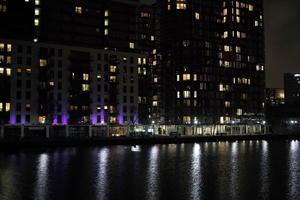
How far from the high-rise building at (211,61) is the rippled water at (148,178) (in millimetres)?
100186

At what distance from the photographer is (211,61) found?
17825cm

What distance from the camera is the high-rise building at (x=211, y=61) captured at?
173500mm

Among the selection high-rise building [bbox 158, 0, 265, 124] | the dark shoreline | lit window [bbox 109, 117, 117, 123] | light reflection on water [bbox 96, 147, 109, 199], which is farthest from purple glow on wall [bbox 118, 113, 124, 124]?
light reflection on water [bbox 96, 147, 109, 199]

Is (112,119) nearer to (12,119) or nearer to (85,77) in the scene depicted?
(85,77)

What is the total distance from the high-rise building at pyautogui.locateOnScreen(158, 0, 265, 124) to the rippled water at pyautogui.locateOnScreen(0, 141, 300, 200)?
3944 inches

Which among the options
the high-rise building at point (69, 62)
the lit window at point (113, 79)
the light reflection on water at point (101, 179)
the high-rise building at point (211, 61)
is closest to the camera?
the light reflection on water at point (101, 179)

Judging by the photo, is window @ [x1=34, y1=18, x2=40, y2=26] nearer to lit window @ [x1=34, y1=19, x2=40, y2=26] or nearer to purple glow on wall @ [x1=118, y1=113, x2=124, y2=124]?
lit window @ [x1=34, y1=19, x2=40, y2=26]

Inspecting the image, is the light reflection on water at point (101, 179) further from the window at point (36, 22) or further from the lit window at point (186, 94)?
the lit window at point (186, 94)

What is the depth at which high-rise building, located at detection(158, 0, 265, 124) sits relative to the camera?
17350 centimetres

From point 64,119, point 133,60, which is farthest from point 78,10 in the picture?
point 64,119

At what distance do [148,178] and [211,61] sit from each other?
438 feet

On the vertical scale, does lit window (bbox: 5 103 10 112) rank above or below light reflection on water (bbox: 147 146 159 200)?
above

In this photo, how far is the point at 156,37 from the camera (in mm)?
196750

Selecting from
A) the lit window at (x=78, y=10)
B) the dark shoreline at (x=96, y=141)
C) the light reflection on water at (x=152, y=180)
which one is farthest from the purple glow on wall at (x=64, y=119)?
the light reflection on water at (x=152, y=180)
